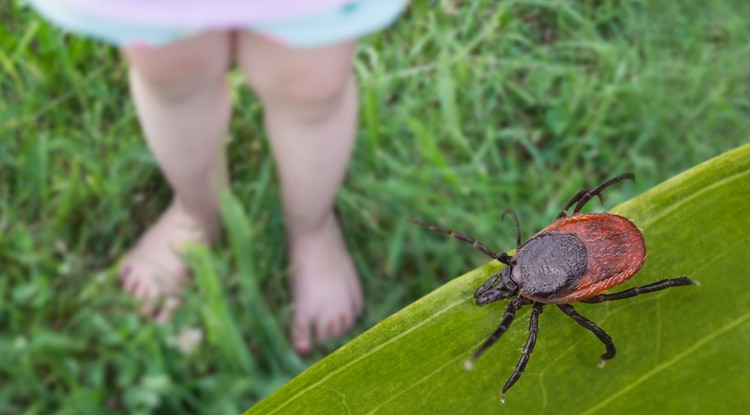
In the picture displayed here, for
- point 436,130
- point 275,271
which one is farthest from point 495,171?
point 275,271

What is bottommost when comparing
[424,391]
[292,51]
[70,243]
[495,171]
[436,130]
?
[495,171]

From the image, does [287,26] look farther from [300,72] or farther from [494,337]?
[494,337]

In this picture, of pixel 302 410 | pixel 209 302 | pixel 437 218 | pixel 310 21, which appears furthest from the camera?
pixel 437 218

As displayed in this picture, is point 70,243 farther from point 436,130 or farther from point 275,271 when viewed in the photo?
point 436,130

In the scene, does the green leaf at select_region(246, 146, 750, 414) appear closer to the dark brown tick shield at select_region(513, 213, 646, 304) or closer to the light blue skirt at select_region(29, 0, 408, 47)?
the dark brown tick shield at select_region(513, 213, 646, 304)

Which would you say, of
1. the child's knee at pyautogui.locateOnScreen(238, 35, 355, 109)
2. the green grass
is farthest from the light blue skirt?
the green grass

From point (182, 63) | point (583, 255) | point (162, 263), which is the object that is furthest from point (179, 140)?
point (583, 255)
